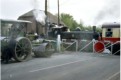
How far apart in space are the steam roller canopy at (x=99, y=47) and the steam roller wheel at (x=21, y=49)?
678 cm

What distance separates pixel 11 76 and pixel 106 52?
12887 mm

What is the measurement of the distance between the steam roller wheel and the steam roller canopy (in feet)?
22.2

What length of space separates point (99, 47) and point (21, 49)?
7806 millimetres

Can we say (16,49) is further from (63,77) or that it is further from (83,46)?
(83,46)

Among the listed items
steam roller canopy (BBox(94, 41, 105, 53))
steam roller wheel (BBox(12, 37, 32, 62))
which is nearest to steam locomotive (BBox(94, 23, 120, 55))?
steam roller canopy (BBox(94, 41, 105, 53))

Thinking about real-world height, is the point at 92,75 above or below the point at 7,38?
below

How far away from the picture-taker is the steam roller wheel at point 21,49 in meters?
14.8

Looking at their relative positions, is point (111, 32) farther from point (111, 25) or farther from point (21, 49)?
point (21, 49)

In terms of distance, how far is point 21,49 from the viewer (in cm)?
1541

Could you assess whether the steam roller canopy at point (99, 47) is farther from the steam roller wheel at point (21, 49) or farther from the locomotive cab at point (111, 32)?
the steam roller wheel at point (21, 49)

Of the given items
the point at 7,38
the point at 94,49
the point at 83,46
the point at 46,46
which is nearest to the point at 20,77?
the point at 7,38

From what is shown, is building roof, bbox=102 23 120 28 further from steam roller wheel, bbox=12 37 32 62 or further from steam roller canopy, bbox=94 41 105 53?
steam roller wheel, bbox=12 37 32 62

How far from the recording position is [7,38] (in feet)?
46.3

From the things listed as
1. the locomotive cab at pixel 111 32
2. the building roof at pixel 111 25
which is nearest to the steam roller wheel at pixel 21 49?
the locomotive cab at pixel 111 32
